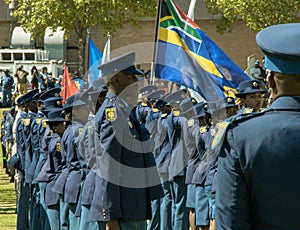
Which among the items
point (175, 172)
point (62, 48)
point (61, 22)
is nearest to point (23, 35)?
point (62, 48)

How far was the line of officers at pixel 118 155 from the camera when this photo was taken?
7875 millimetres

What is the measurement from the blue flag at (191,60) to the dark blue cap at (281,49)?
22.7 ft

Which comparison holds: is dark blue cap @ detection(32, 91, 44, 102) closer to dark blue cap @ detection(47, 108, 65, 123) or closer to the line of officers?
the line of officers

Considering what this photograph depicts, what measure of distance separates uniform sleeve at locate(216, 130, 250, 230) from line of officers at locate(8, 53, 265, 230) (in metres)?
0.14

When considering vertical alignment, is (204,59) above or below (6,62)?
above

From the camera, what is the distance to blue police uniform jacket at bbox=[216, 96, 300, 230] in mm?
4164

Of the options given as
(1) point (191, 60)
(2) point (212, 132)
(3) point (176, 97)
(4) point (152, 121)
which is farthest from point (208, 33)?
(2) point (212, 132)

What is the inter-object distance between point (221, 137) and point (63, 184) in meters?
5.99

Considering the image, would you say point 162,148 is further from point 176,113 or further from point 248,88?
point 248,88

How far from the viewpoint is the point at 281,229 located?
13.7ft

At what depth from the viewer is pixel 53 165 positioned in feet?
34.8

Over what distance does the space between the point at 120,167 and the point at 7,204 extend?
10066 mm

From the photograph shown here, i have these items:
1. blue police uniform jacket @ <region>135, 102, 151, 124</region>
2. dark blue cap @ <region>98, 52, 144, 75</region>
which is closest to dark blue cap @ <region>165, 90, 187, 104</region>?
blue police uniform jacket @ <region>135, 102, 151, 124</region>

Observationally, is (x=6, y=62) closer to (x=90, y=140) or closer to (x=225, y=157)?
(x=90, y=140)
